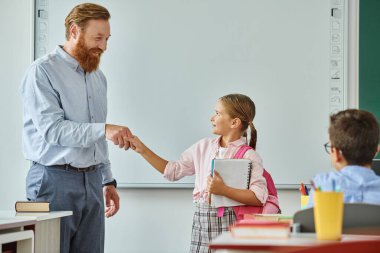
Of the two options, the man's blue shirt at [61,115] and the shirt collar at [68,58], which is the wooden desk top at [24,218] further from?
the shirt collar at [68,58]

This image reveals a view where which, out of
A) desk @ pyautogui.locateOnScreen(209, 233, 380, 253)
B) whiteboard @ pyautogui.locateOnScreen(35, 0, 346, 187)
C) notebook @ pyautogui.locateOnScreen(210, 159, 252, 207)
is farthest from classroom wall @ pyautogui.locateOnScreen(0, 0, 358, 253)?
desk @ pyautogui.locateOnScreen(209, 233, 380, 253)

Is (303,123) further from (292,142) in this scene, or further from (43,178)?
(43,178)

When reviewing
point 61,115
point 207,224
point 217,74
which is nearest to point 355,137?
point 207,224

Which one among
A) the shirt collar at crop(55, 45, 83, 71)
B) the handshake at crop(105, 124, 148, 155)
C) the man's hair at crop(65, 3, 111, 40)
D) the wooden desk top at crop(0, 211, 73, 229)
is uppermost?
the man's hair at crop(65, 3, 111, 40)

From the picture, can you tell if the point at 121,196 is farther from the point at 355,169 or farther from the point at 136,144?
the point at 355,169

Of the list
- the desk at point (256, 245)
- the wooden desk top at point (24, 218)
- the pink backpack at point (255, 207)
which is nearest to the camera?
the desk at point (256, 245)

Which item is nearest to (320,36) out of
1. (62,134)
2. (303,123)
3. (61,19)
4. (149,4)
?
(303,123)

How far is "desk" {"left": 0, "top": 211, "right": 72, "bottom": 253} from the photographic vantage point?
249 cm

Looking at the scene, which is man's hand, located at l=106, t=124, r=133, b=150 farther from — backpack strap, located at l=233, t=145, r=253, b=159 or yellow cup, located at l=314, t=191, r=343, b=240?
yellow cup, located at l=314, t=191, r=343, b=240

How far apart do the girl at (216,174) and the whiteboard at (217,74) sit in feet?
3.96

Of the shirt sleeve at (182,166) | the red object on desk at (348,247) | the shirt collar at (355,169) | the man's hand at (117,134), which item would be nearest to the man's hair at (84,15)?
the man's hand at (117,134)

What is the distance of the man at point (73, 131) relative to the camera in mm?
3184

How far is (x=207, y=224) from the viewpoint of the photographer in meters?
3.12

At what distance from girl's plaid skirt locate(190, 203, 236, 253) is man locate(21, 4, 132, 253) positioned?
0.52m
